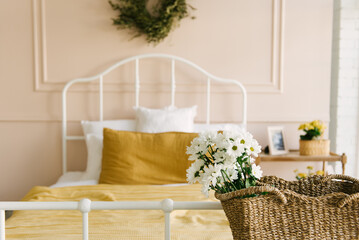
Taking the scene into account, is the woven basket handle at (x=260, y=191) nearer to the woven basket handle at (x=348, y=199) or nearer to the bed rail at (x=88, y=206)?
the woven basket handle at (x=348, y=199)

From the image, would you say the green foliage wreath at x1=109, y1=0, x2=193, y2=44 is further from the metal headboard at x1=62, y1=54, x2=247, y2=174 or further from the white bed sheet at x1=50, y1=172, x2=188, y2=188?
the white bed sheet at x1=50, y1=172, x2=188, y2=188

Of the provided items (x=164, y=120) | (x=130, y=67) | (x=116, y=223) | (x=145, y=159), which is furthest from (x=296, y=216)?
(x=130, y=67)

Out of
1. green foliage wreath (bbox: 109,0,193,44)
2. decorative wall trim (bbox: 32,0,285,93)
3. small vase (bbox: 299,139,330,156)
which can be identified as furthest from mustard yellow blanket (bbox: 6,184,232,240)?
green foliage wreath (bbox: 109,0,193,44)

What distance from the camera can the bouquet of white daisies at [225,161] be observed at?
0.86 metres

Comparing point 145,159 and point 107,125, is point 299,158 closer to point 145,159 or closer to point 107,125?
point 145,159

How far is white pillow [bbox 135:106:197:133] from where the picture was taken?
230 centimetres

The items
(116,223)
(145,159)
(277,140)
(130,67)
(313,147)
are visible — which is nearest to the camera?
(116,223)

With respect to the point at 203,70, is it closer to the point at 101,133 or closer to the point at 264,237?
the point at 101,133

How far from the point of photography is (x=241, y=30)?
262 cm

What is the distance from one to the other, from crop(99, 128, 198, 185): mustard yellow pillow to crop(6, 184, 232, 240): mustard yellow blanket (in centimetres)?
32

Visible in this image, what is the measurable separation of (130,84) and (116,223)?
1.46m

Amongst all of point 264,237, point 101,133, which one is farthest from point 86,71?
point 264,237

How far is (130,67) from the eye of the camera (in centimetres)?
262

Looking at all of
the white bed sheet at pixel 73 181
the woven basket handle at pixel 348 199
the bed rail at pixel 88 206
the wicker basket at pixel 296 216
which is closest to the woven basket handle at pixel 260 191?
the wicker basket at pixel 296 216
